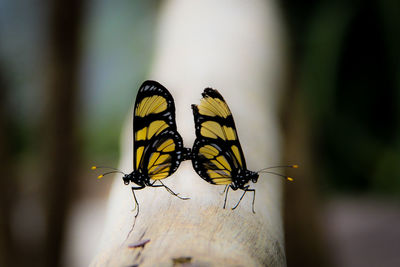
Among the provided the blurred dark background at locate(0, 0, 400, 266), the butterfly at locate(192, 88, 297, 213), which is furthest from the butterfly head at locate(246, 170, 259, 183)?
the blurred dark background at locate(0, 0, 400, 266)

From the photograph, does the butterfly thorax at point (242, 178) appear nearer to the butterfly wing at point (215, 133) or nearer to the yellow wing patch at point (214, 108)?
the butterfly wing at point (215, 133)

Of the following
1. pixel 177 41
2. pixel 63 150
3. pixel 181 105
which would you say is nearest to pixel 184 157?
pixel 181 105

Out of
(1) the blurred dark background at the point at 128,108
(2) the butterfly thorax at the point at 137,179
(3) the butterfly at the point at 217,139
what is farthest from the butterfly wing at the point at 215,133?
(1) the blurred dark background at the point at 128,108

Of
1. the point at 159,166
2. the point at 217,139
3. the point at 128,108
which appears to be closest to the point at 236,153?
the point at 217,139

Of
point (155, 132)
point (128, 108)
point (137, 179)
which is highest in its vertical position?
point (128, 108)

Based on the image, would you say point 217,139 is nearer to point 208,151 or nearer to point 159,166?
point 208,151

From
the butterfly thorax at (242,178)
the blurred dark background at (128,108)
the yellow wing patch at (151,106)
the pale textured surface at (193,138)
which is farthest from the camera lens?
the blurred dark background at (128,108)

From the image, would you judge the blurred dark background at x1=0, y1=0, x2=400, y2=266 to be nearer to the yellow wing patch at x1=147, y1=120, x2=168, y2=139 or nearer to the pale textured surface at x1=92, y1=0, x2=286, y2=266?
the pale textured surface at x1=92, y1=0, x2=286, y2=266
